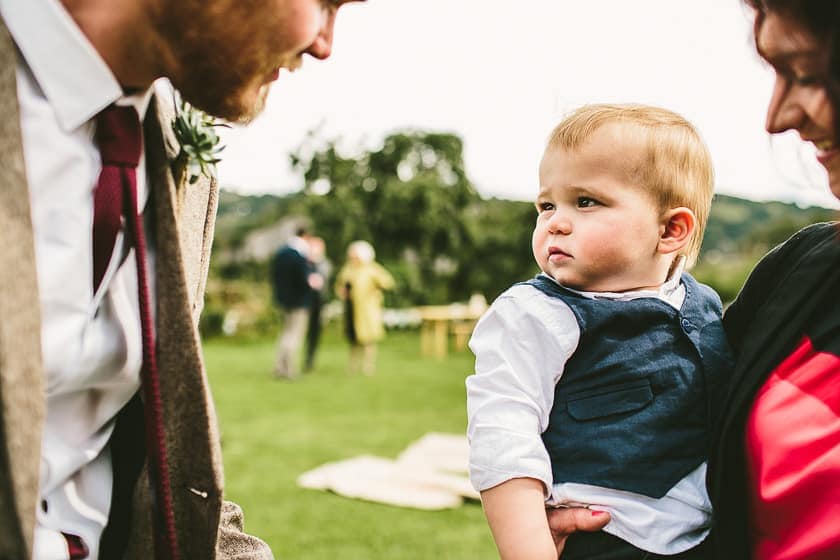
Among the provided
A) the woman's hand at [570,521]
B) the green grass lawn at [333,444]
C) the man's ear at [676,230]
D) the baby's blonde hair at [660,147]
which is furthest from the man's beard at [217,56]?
the green grass lawn at [333,444]

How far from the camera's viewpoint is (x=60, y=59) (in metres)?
1.28

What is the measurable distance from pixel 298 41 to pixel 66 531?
95 cm

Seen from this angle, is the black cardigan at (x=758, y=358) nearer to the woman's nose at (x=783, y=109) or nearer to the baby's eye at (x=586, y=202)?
the woman's nose at (x=783, y=109)

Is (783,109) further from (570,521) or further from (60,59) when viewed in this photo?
(60,59)

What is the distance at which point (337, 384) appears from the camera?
10.8m

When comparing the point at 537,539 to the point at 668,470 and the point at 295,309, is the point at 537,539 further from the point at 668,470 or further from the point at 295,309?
the point at 295,309

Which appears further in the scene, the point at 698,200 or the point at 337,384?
the point at 337,384

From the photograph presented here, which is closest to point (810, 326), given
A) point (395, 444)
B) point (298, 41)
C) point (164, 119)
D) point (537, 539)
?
point (537, 539)

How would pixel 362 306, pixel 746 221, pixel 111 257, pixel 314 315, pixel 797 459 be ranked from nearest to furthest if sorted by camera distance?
pixel 797 459 → pixel 111 257 → pixel 362 306 → pixel 314 315 → pixel 746 221

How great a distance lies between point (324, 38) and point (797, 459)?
3.54ft

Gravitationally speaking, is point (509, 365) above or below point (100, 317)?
below

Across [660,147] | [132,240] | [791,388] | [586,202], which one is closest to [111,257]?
[132,240]

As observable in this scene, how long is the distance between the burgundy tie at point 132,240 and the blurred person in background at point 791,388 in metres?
0.71

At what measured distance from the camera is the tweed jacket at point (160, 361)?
3.62ft
